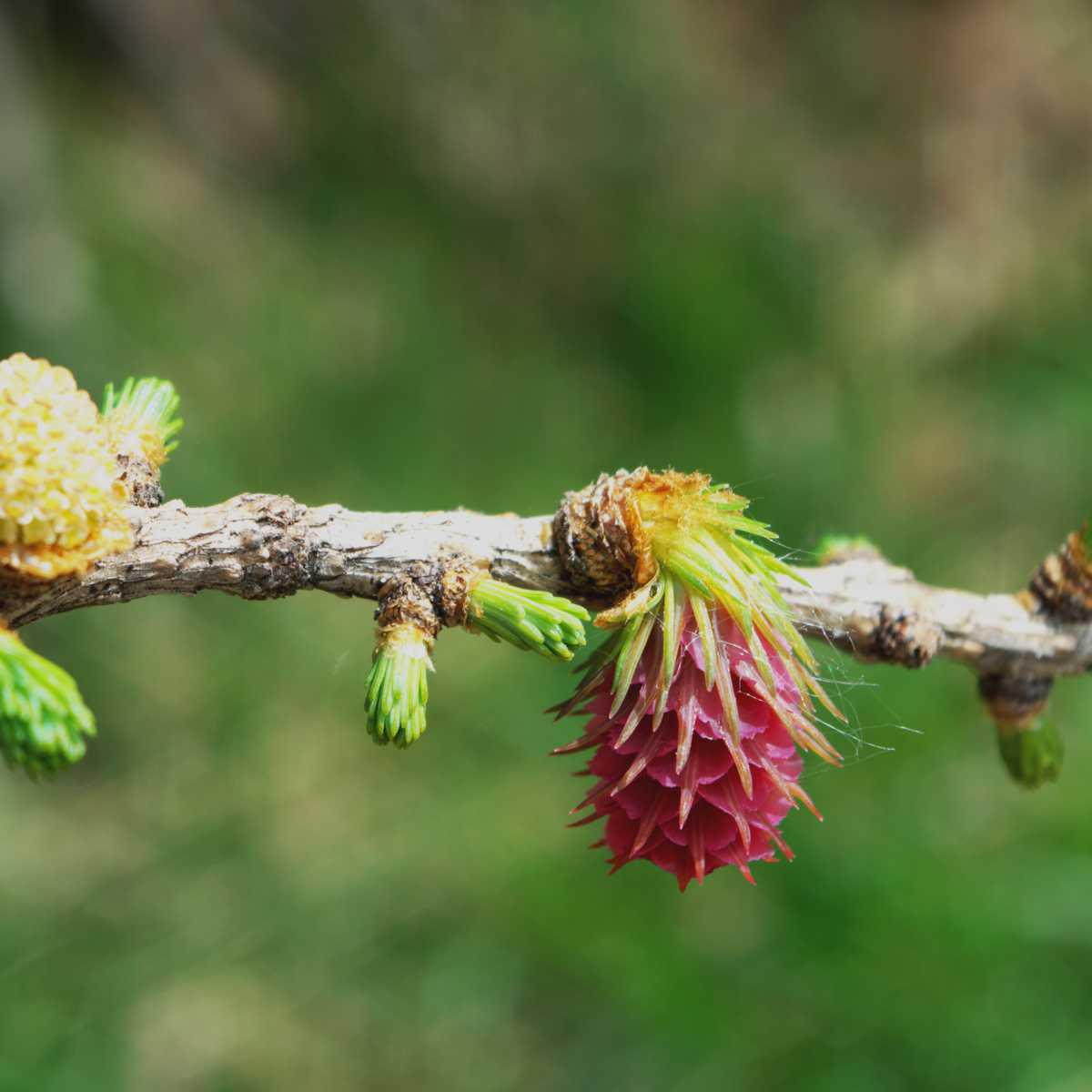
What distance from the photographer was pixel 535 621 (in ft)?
2.98

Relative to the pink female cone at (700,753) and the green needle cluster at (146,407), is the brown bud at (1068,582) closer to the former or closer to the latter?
the pink female cone at (700,753)

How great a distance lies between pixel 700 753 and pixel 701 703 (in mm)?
42

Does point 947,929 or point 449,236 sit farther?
point 449,236

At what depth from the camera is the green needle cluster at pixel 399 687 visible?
2.91ft

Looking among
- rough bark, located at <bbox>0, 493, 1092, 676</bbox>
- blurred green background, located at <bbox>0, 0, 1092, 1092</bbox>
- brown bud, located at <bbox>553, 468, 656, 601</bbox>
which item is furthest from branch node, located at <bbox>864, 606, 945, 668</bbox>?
blurred green background, located at <bbox>0, 0, 1092, 1092</bbox>

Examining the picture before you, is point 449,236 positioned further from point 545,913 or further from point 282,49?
point 545,913

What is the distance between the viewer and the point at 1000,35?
4922 millimetres

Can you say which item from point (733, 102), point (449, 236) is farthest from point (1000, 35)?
point (449, 236)

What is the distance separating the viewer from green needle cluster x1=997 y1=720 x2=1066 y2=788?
133 centimetres

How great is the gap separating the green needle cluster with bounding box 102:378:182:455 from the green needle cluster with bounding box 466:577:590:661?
0.36 meters

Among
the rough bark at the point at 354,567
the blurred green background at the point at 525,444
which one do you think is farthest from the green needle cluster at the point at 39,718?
the blurred green background at the point at 525,444

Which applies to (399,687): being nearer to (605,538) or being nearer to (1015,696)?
(605,538)

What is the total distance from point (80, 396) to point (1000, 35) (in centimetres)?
513

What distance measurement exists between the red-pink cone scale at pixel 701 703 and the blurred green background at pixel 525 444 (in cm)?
180
